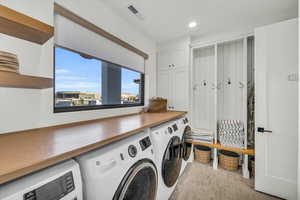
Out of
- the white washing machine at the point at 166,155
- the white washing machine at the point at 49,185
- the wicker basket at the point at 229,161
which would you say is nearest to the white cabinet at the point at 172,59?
the white washing machine at the point at 166,155

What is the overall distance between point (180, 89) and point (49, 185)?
92.5 inches

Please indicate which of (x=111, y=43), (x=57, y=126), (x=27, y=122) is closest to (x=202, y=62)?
(x=111, y=43)

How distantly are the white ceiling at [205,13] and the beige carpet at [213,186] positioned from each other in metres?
2.38

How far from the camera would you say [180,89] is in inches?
102

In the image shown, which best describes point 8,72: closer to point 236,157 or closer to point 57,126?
point 57,126

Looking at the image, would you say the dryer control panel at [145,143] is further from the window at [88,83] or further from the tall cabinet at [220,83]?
the tall cabinet at [220,83]

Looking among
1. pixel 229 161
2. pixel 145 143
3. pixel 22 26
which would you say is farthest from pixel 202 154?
pixel 22 26

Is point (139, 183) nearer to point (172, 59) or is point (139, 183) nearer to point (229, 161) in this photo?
point (229, 161)

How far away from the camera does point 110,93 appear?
78.7 inches

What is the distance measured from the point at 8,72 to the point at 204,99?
103 inches

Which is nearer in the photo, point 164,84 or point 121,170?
point 121,170

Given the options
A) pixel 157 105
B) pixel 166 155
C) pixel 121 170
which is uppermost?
pixel 157 105

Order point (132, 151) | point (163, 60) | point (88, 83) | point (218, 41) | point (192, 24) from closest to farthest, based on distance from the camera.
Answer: point (132, 151), point (88, 83), point (192, 24), point (218, 41), point (163, 60)

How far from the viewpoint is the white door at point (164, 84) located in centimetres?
272
